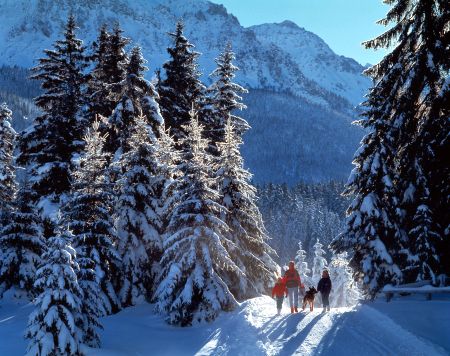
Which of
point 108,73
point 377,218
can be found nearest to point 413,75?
point 377,218

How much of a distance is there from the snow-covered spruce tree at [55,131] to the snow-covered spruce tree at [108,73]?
1228mm

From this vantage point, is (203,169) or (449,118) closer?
(449,118)

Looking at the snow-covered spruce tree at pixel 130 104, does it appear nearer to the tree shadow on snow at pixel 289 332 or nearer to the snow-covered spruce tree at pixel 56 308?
the snow-covered spruce tree at pixel 56 308

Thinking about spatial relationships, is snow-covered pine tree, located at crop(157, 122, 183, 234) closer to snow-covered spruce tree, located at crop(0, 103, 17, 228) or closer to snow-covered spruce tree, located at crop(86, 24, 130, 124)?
snow-covered spruce tree, located at crop(86, 24, 130, 124)

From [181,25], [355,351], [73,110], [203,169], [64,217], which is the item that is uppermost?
[181,25]

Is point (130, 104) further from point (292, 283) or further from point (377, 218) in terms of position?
point (377, 218)

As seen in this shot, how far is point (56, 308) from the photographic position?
1338cm

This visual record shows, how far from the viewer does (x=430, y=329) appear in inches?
524

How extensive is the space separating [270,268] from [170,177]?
696cm

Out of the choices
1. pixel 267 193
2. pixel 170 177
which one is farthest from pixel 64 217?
pixel 267 193

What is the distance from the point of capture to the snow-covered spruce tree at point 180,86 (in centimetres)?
3225

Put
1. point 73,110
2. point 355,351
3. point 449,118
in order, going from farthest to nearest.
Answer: point 73,110 < point 449,118 < point 355,351

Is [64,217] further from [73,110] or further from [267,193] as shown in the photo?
[267,193]

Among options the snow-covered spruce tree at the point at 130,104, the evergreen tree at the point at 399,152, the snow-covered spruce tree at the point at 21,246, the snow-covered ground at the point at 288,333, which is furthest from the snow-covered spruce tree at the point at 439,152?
the snow-covered spruce tree at the point at 21,246
